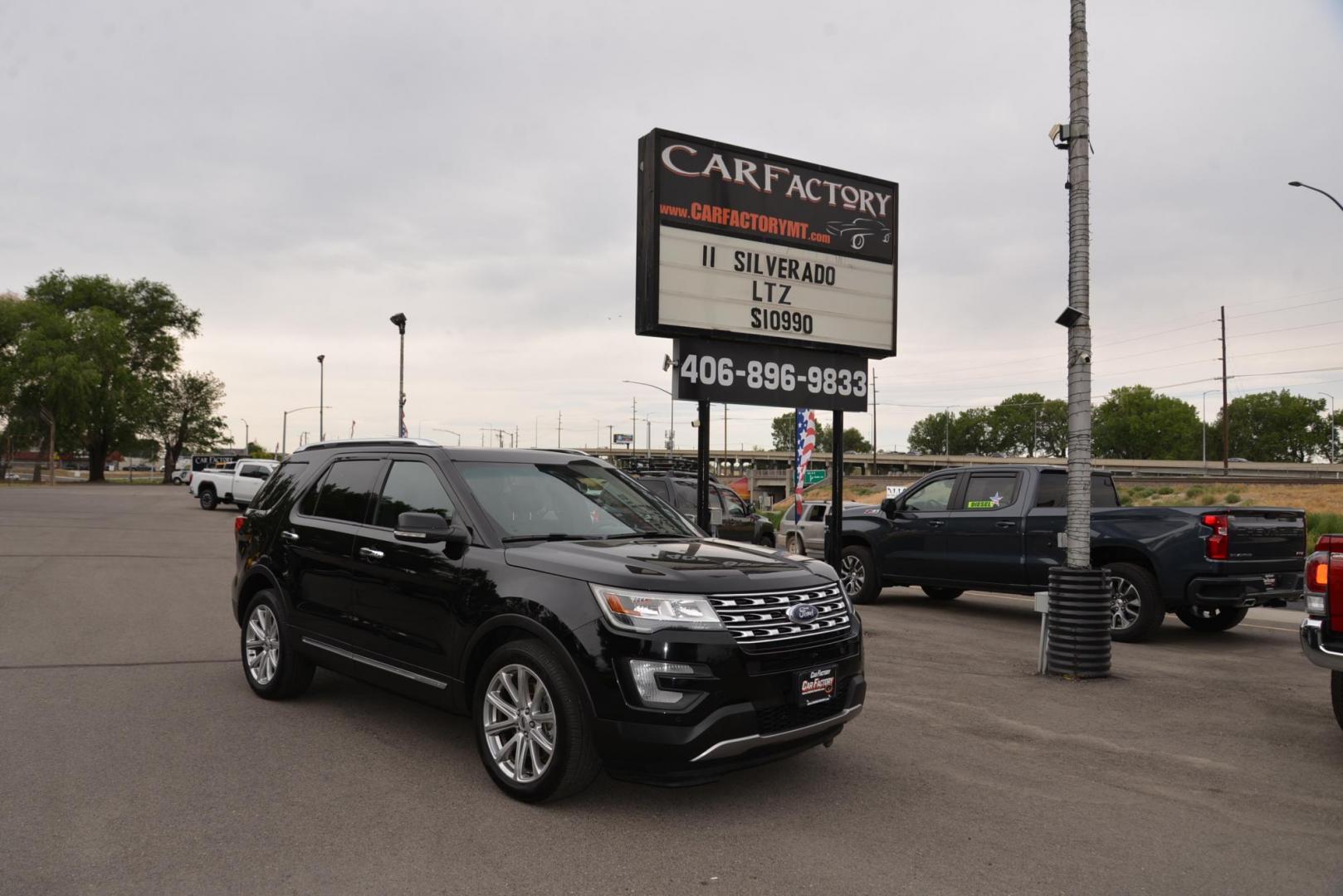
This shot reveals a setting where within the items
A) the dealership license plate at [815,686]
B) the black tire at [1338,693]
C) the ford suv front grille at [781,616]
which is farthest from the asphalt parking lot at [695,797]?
the ford suv front grille at [781,616]

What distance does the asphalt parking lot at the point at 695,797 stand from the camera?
3967 millimetres

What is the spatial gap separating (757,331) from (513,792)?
650 cm

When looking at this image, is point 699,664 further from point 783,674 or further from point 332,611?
point 332,611

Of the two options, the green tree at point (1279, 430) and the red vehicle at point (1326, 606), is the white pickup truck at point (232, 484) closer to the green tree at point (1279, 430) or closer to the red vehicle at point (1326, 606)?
the red vehicle at point (1326, 606)

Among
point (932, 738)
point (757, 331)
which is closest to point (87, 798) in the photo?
point (932, 738)

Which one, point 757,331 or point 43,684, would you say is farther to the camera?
point 757,331

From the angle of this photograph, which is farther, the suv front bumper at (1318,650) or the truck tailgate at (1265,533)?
the truck tailgate at (1265,533)

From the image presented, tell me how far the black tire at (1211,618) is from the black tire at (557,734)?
29.2 ft

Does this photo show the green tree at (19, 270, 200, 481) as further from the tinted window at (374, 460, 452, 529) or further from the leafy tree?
the tinted window at (374, 460, 452, 529)

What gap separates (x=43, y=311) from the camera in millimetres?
68688

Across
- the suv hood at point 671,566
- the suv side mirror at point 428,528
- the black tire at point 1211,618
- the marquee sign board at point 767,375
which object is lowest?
the black tire at point 1211,618

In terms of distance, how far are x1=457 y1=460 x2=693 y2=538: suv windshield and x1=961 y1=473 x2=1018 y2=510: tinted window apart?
6.74m

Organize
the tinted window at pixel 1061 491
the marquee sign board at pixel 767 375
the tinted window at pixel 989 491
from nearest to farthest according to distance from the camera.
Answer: the marquee sign board at pixel 767 375 < the tinted window at pixel 1061 491 < the tinted window at pixel 989 491

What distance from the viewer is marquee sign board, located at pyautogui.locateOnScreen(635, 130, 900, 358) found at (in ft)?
32.1
